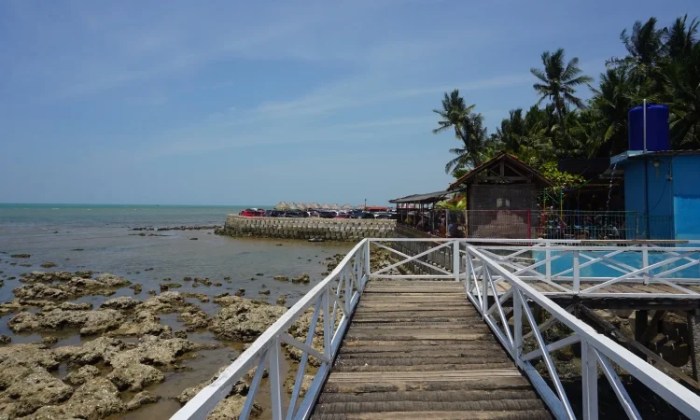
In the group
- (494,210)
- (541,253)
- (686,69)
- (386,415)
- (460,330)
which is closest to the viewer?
(386,415)

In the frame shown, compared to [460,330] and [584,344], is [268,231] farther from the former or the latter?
[584,344]

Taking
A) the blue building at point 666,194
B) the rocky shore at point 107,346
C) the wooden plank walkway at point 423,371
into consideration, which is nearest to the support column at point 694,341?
the blue building at point 666,194

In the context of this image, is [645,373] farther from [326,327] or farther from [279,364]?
[326,327]

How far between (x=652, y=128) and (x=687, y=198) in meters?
2.76

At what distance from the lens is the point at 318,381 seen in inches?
192

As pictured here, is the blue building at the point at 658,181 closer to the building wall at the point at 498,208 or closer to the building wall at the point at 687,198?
the building wall at the point at 687,198

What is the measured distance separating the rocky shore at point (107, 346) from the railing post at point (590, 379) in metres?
6.70

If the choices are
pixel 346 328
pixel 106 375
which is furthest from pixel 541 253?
pixel 106 375

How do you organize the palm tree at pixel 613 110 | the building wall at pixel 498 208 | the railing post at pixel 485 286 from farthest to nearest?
the palm tree at pixel 613 110, the building wall at pixel 498 208, the railing post at pixel 485 286

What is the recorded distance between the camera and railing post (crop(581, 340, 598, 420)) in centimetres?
336

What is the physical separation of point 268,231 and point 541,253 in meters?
45.6

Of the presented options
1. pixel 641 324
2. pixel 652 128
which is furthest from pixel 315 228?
pixel 641 324

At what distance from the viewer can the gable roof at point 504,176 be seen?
1678 centimetres

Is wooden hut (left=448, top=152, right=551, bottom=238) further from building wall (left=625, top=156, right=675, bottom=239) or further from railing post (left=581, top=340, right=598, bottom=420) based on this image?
railing post (left=581, top=340, right=598, bottom=420)
